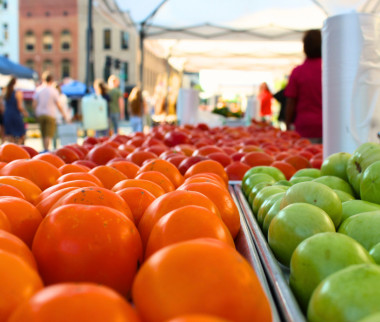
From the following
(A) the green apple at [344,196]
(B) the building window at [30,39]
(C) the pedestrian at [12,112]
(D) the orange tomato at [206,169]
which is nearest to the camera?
(A) the green apple at [344,196]

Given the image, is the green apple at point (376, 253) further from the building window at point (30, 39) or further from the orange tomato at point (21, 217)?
the building window at point (30, 39)

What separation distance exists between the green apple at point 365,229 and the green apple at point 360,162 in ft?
1.33

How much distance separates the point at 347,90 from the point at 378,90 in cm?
16

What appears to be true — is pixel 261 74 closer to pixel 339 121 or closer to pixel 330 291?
pixel 339 121

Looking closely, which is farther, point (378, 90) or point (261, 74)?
point (261, 74)

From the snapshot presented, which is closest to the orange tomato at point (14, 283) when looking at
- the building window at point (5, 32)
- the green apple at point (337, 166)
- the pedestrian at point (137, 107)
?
the green apple at point (337, 166)

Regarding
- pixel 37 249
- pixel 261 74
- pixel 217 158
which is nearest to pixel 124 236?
pixel 37 249

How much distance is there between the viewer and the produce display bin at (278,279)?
77 cm

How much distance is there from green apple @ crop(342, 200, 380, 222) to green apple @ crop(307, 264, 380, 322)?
0.51m

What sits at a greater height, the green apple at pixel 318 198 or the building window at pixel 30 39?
the building window at pixel 30 39

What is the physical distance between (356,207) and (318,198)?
138 mm

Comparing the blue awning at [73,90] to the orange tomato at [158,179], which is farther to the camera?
the blue awning at [73,90]

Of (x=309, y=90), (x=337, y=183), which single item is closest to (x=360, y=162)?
(x=337, y=183)

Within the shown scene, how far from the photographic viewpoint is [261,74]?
16.5 m
